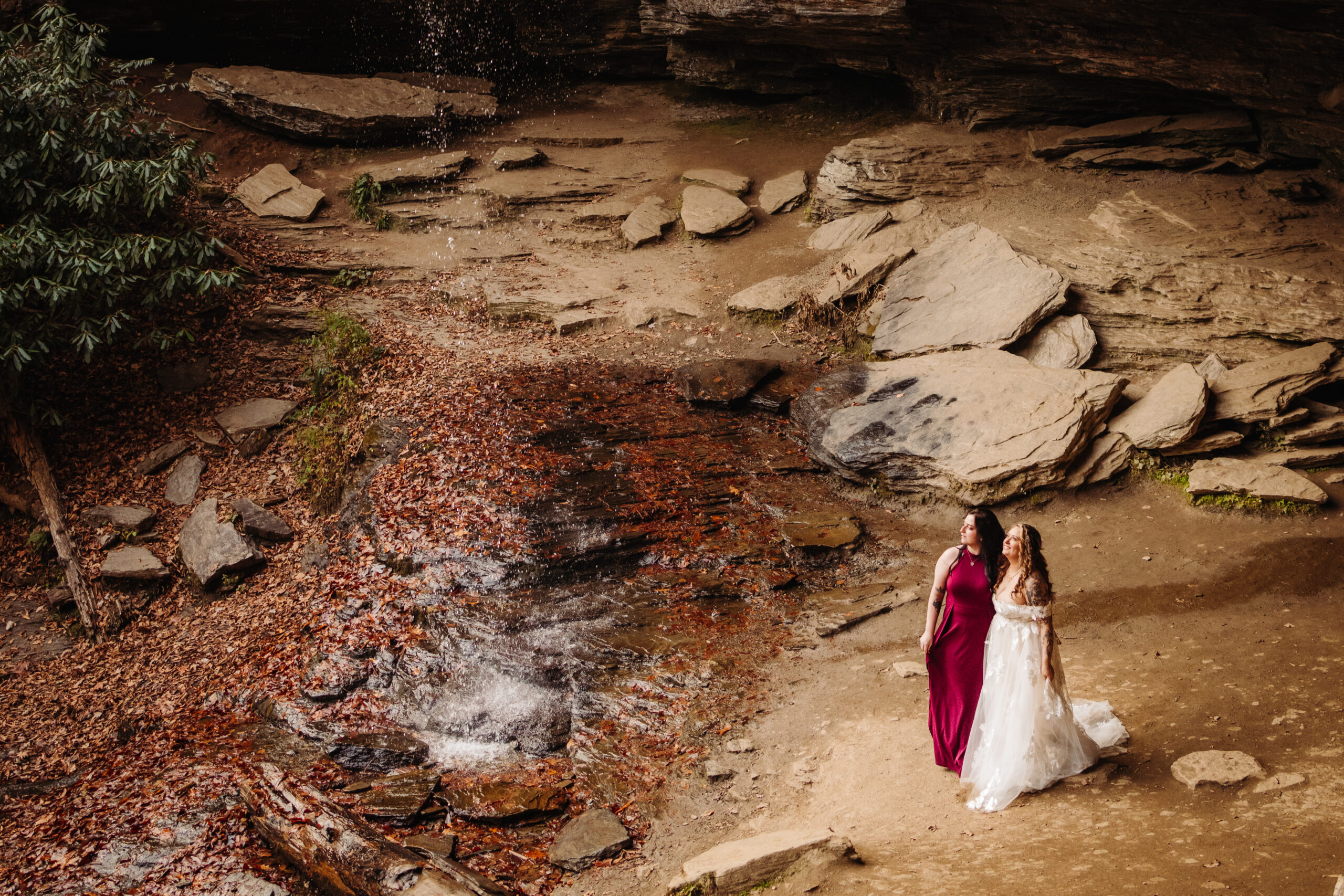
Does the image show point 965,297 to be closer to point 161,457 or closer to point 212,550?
point 212,550

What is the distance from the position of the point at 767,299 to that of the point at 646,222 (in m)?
3.30

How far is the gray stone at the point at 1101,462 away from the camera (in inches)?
354

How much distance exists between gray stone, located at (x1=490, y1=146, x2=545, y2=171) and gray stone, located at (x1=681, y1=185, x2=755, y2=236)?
3154 mm

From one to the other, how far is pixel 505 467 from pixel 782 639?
3.97 m

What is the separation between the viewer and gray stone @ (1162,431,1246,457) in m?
8.97

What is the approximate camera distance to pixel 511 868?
578cm

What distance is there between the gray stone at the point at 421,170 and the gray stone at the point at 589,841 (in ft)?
40.7

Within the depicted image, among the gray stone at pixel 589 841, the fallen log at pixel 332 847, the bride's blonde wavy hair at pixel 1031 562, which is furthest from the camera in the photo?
the gray stone at pixel 589 841

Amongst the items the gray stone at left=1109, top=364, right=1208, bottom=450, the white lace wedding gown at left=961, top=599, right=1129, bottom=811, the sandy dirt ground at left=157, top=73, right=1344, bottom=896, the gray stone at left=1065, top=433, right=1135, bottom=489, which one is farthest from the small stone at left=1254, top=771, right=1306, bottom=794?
the gray stone at left=1109, top=364, right=1208, bottom=450

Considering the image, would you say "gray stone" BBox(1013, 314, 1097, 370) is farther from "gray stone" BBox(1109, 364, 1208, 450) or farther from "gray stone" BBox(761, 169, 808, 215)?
"gray stone" BBox(761, 169, 808, 215)

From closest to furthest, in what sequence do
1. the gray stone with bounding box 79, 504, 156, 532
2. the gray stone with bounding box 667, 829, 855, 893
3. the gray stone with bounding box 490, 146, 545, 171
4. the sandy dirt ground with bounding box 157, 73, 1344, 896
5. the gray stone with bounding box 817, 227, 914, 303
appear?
the sandy dirt ground with bounding box 157, 73, 1344, 896
the gray stone with bounding box 667, 829, 855, 893
the gray stone with bounding box 79, 504, 156, 532
the gray stone with bounding box 817, 227, 914, 303
the gray stone with bounding box 490, 146, 545, 171

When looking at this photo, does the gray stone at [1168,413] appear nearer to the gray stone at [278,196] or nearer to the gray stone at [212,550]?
the gray stone at [212,550]

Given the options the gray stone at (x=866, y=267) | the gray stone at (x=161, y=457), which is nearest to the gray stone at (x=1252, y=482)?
the gray stone at (x=866, y=267)

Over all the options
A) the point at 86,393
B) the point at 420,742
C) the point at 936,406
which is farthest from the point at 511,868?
the point at 86,393
